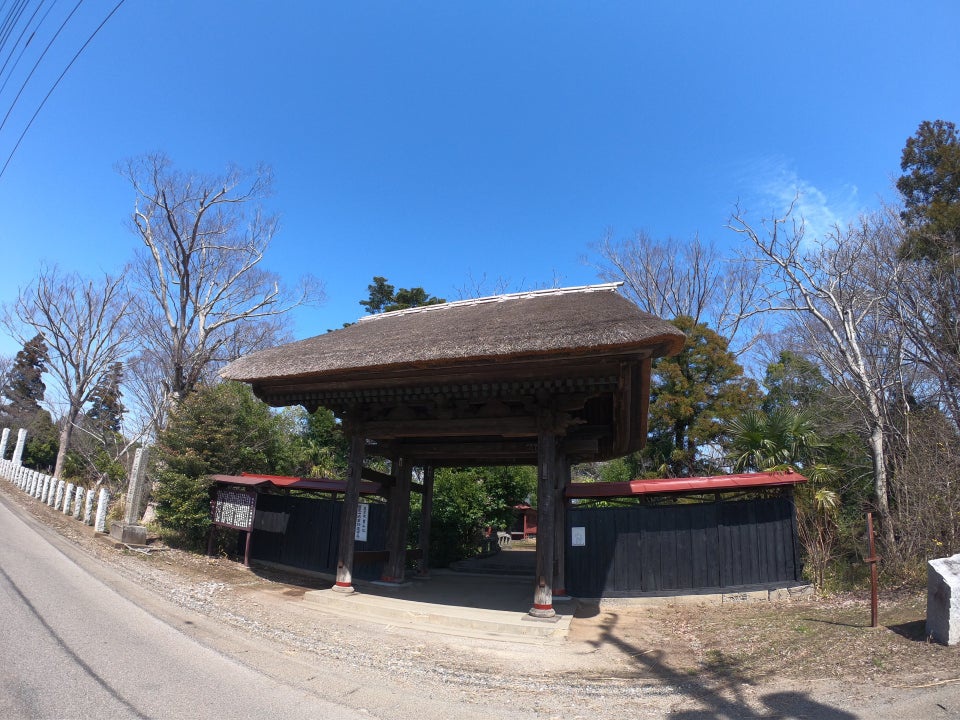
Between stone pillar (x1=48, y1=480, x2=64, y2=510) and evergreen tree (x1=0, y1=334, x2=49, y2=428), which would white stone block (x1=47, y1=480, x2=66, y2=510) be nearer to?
stone pillar (x1=48, y1=480, x2=64, y2=510)

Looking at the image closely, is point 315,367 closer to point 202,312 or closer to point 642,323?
point 642,323

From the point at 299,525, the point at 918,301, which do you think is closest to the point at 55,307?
the point at 299,525

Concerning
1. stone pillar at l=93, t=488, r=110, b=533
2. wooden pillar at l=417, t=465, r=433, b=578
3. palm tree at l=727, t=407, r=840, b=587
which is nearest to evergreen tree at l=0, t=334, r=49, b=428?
stone pillar at l=93, t=488, r=110, b=533

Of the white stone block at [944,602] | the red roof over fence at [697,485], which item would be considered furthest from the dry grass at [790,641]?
the red roof over fence at [697,485]

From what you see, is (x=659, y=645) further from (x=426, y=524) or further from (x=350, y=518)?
(x=426, y=524)

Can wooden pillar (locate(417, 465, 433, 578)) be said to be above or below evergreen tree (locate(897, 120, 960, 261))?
below

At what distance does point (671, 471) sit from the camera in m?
21.0

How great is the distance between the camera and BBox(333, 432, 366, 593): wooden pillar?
31.4 ft

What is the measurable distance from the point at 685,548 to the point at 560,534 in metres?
2.29

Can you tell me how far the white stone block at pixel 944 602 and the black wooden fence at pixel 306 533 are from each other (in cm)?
917

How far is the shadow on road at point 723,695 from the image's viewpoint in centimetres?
464

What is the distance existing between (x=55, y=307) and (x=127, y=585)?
2489cm

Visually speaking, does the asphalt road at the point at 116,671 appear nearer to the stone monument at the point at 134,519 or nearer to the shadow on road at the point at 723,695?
the shadow on road at the point at 723,695

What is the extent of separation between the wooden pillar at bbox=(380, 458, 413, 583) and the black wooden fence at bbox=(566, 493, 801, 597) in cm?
341
